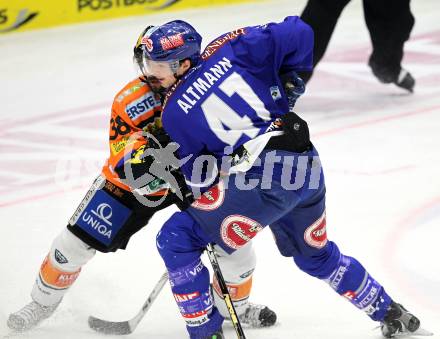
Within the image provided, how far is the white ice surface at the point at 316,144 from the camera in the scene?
11.7 feet

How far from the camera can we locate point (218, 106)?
9.39 feet

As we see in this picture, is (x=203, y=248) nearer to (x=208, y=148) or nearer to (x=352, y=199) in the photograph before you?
(x=208, y=148)

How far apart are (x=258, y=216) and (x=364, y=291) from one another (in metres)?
0.50

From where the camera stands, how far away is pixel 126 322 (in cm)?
339

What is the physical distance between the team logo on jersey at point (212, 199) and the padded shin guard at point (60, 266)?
0.60m

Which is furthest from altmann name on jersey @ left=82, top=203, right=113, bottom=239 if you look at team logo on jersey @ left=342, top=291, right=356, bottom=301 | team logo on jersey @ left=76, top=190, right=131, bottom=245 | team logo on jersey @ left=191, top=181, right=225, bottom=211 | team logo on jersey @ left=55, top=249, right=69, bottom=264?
team logo on jersey @ left=342, top=291, right=356, bottom=301

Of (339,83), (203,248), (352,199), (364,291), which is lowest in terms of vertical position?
(339,83)

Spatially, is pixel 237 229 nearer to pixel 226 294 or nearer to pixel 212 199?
A: pixel 212 199

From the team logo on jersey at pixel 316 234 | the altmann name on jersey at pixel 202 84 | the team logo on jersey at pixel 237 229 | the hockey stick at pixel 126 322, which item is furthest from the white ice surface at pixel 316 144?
the altmann name on jersey at pixel 202 84

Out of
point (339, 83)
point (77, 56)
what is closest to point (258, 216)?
point (339, 83)

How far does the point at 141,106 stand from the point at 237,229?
21.3 inches

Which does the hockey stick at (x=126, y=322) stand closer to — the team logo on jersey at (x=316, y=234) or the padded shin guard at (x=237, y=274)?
the padded shin guard at (x=237, y=274)

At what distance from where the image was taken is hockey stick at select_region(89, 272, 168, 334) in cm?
334

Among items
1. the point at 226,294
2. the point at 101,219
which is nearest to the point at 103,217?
the point at 101,219
